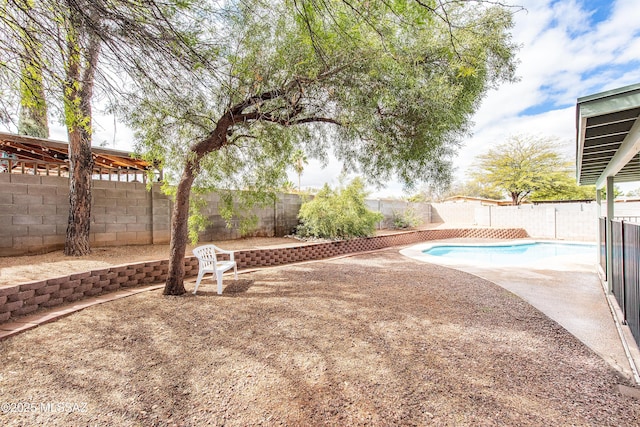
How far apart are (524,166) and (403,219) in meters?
10.6

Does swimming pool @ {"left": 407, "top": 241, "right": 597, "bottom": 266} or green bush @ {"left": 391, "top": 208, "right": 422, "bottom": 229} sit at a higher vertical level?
green bush @ {"left": 391, "top": 208, "right": 422, "bottom": 229}

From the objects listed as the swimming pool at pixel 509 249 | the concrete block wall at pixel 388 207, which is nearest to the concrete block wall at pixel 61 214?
the swimming pool at pixel 509 249

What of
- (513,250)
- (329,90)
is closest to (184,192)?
(329,90)

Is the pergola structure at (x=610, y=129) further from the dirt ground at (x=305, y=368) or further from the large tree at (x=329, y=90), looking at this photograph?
the dirt ground at (x=305, y=368)

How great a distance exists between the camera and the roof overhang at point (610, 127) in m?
2.09

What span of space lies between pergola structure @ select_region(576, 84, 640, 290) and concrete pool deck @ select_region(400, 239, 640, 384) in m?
0.70

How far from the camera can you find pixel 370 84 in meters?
3.74

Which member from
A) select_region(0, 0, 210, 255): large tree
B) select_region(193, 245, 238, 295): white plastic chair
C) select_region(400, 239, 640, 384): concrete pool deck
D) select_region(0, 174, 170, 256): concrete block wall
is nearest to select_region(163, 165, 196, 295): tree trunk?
select_region(193, 245, 238, 295): white plastic chair

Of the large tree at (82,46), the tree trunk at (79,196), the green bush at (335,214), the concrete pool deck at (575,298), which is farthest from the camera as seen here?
the green bush at (335,214)

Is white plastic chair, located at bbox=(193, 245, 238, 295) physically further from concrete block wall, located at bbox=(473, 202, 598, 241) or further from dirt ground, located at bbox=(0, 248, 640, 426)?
concrete block wall, located at bbox=(473, 202, 598, 241)

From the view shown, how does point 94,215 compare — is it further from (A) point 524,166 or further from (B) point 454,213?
(A) point 524,166

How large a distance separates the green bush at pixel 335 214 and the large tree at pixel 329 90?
13.5ft

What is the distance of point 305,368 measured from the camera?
7.17 ft

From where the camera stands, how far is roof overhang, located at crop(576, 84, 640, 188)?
209cm
